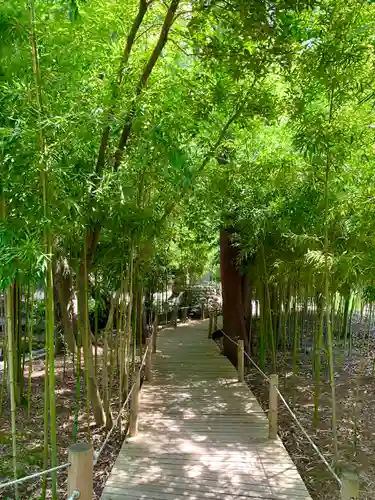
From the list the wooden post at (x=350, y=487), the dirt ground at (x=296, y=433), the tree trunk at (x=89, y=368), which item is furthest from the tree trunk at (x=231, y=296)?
the wooden post at (x=350, y=487)

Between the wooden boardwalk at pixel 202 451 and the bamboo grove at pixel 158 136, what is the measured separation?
1.65 ft

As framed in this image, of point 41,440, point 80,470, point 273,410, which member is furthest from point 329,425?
point 80,470

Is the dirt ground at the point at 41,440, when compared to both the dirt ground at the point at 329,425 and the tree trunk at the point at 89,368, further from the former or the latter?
the dirt ground at the point at 329,425

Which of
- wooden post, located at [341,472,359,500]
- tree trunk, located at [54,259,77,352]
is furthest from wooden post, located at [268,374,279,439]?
tree trunk, located at [54,259,77,352]

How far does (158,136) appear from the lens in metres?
2.37

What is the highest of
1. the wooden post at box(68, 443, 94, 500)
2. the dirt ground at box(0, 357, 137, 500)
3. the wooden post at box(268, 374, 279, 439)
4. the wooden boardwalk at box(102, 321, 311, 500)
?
the wooden post at box(68, 443, 94, 500)

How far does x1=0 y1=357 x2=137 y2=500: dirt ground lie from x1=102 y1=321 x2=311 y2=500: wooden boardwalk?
0.29 m

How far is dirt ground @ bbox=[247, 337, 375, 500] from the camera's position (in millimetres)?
3521

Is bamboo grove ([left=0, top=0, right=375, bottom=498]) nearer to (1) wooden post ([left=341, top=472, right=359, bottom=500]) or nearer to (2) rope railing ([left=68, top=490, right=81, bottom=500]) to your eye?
(2) rope railing ([left=68, top=490, right=81, bottom=500])

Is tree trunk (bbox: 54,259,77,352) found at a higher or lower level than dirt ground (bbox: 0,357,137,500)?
higher

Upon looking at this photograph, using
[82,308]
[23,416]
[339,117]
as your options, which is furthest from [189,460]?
[339,117]

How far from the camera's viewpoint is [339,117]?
3.04 metres

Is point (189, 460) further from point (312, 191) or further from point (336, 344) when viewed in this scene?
point (336, 344)

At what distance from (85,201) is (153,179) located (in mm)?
1033
